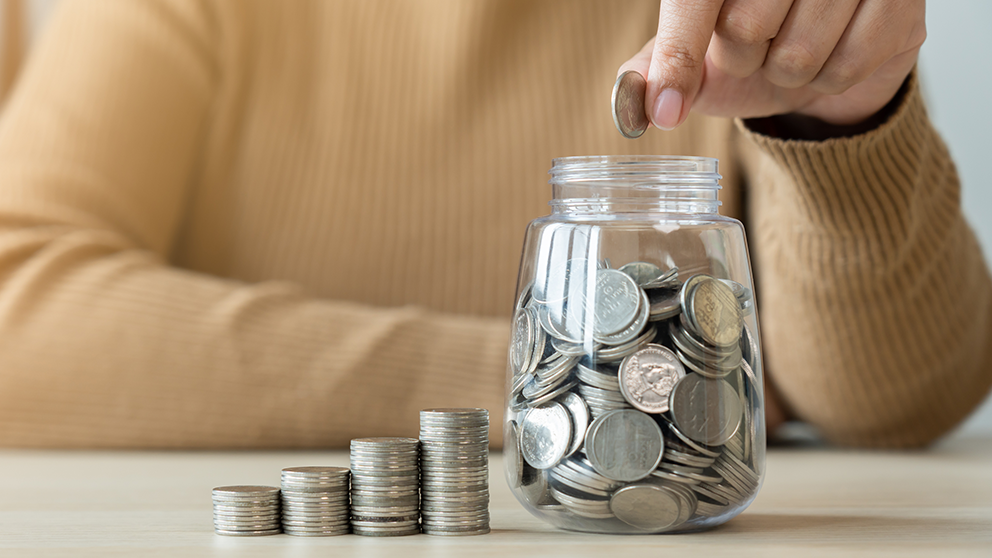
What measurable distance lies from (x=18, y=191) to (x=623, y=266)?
1.12 meters

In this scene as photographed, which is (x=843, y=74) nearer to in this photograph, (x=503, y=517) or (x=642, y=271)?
(x=642, y=271)

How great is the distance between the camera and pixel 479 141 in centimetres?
162

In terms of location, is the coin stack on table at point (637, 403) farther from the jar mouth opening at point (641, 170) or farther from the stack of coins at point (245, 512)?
the stack of coins at point (245, 512)

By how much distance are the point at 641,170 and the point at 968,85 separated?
1.85 meters

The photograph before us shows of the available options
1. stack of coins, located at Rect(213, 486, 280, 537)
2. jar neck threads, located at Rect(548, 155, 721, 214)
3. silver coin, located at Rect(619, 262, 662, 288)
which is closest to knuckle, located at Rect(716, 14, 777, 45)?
jar neck threads, located at Rect(548, 155, 721, 214)

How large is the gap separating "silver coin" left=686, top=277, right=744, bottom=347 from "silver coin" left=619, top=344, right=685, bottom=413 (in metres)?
0.04

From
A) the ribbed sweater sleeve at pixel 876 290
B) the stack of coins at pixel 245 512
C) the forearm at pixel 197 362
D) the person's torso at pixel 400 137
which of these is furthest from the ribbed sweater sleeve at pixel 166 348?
the stack of coins at pixel 245 512

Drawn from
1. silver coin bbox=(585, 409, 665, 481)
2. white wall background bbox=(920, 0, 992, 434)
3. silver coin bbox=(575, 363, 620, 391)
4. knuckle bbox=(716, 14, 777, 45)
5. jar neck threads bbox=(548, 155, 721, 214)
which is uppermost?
white wall background bbox=(920, 0, 992, 434)

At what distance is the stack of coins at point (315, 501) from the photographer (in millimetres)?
611

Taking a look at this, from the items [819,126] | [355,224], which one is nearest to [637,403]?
[819,126]

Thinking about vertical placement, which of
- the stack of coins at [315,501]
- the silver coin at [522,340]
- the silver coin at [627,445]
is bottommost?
the stack of coins at [315,501]

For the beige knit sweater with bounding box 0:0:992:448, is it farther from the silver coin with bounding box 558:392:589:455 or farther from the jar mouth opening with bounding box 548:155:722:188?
the silver coin with bounding box 558:392:589:455

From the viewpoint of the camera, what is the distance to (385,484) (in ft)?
2.00

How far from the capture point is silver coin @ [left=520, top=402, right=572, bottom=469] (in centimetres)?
58
